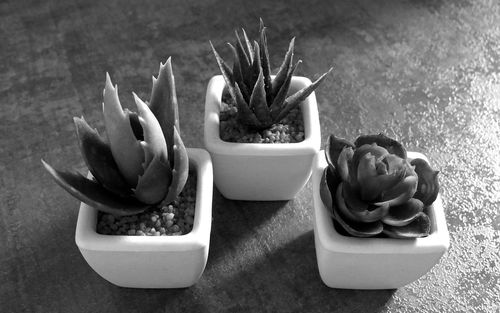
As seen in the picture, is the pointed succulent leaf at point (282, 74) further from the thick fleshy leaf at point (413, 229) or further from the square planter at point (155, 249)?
the thick fleshy leaf at point (413, 229)

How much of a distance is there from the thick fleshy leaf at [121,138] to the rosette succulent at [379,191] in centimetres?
23

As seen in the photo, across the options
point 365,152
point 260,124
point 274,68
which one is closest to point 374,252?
point 365,152

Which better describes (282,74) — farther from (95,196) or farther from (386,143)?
(95,196)

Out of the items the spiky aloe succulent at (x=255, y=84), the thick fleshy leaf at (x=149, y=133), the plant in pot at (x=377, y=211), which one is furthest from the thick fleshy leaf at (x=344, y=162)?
the thick fleshy leaf at (x=149, y=133)

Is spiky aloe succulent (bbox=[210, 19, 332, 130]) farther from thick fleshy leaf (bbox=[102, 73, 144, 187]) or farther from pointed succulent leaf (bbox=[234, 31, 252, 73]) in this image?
thick fleshy leaf (bbox=[102, 73, 144, 187])

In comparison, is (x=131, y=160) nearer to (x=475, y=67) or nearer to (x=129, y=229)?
(x=129, y=229)

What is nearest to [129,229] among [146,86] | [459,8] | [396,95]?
[146,86]

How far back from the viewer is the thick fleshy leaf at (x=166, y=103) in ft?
2.49

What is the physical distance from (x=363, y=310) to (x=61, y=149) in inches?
20.9

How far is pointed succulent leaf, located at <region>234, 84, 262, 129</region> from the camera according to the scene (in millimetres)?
810

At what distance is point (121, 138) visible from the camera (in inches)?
28.1

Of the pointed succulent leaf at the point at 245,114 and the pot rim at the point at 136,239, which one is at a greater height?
the pointed succulent leaf at the point at 245,114

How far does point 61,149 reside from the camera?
3.29 ft

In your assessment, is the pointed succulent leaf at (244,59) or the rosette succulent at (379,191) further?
the pointed succulent leaf at (244,59)
